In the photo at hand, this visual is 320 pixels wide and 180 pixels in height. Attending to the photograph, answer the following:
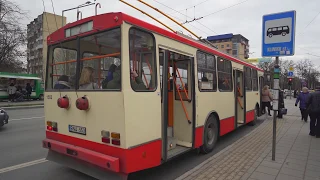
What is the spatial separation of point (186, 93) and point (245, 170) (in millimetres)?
2011

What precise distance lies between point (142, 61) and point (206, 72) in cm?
246

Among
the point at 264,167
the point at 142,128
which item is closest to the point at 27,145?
the point at 142,128

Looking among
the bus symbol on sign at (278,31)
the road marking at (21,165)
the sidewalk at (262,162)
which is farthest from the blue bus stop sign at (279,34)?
the road marking at (21,165)

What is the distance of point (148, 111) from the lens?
12.5 feet

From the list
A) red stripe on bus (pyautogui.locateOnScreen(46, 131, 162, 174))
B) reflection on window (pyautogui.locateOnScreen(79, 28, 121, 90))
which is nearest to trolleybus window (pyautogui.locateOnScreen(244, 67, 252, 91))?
red stripe on bus (pyautogui.locateOnScreen(46, 131, 162, 174))

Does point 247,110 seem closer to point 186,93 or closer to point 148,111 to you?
point 186,93

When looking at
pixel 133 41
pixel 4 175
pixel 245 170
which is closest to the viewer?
pixel 133 41

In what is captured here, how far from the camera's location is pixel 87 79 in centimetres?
404

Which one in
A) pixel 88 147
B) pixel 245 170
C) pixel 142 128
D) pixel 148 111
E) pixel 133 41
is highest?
pixel 133 41

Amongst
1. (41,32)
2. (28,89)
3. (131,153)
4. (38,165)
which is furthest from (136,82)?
(41,32)

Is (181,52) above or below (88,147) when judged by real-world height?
above

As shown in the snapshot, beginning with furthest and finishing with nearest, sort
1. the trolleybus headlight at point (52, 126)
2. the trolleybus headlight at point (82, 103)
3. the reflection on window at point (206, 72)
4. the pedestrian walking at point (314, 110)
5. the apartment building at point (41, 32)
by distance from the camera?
the pedestrian walking at point (314, 110), the apartment building at point (41, 32), the reflection on window at point (206, 72), the trolleybus headlight at point (52, 126), the trolleybus headlight at point (82, 103)

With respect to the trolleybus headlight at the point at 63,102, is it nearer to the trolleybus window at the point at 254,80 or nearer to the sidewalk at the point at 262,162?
the sidewalk at the point at 262,162

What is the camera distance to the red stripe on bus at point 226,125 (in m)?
6.69
